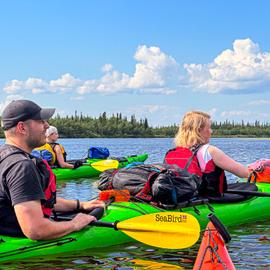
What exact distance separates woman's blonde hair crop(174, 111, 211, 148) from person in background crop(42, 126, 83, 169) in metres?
6.55

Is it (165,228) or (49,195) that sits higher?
(49,195)

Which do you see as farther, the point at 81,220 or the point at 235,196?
the point at 235,196

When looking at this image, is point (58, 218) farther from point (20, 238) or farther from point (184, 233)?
point (184, 233)

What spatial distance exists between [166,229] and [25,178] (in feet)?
5.16

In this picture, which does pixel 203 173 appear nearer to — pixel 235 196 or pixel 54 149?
Result: pixel 235 196

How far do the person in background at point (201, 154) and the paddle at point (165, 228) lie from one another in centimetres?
172

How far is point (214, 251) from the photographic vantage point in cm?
395

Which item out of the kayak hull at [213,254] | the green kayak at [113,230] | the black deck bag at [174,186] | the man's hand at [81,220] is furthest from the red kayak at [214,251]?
the black deck bag at [174,186]

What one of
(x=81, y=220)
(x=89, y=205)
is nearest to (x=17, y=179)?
(x=81, y=220)

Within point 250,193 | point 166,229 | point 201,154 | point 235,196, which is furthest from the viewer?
point 250,193

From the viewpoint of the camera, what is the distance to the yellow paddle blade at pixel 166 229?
503cm

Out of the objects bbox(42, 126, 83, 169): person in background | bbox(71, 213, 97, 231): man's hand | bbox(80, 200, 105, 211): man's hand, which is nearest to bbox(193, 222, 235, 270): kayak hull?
bbox(71, 213, 97, 231): man's hand

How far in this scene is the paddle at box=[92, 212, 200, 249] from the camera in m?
5.03

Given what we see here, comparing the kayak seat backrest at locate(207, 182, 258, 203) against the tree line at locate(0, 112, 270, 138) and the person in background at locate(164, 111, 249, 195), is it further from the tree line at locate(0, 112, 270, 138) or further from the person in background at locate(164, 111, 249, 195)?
the tree line at locate(0, 112, 270, 138)
